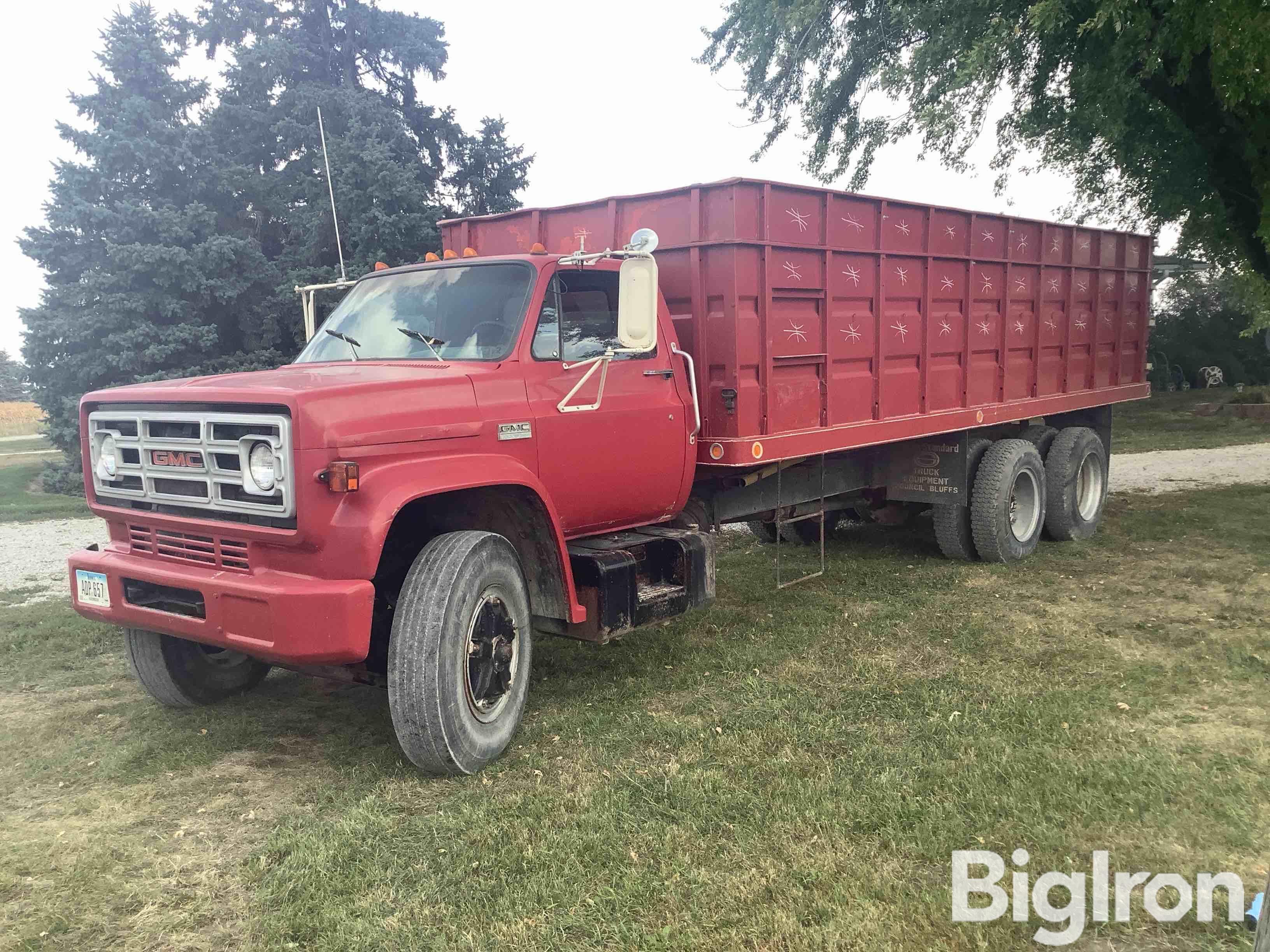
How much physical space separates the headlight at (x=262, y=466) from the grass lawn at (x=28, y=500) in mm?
10973

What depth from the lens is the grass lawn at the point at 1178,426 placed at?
1798 cm

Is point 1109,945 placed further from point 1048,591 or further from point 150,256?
point 150,256

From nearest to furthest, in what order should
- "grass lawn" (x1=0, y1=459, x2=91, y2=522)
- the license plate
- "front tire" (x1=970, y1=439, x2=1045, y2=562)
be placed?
the license plate, "front tire" (x1=970, y1=439, x2=1045, y2=562), "grass lawn" (x1=0, y1=459, x2=91, y2=522)

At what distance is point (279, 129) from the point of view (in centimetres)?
1761

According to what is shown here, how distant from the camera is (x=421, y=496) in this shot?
4.11 meters

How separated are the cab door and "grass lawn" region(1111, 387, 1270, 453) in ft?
41.1

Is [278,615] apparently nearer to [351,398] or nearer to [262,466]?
[262,466]

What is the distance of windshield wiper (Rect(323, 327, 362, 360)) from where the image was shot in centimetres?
499

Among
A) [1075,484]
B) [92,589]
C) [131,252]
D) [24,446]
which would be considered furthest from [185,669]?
[24,446]

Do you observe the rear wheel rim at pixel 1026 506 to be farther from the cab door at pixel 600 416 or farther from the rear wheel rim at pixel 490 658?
the rear wheel rim at pixel 490 658

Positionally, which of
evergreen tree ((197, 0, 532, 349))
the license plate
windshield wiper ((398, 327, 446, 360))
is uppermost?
evergreen tree ((197, 0, 532, 349))

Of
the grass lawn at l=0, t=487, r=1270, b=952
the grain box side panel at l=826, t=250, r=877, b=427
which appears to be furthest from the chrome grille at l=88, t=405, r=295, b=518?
the grain box side panel at l=826, t=250, r=877, b=427

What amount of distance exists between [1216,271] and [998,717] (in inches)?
491

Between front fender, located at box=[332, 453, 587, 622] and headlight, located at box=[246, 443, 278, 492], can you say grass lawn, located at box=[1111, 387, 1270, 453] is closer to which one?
front fender, located at box=[332, 453, 587, 622]
